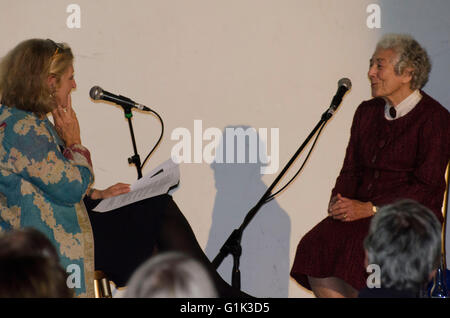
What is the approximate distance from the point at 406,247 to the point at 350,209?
1.19 metres

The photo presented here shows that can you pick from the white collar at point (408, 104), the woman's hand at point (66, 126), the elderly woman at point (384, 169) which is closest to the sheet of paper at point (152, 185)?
the woman's hand at point (66, 126)

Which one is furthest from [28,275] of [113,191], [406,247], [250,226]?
[250,226]

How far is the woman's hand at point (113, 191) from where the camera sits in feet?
9.74

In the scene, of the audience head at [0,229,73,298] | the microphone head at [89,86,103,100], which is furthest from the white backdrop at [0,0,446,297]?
the audience head at [0,229,73,298]

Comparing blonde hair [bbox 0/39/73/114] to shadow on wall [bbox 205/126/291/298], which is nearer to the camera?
blonde hair [bbox 0/39/73/114]

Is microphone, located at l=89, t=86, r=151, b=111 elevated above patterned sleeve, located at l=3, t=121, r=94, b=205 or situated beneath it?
elevated above

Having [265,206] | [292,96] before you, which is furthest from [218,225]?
[292,96]

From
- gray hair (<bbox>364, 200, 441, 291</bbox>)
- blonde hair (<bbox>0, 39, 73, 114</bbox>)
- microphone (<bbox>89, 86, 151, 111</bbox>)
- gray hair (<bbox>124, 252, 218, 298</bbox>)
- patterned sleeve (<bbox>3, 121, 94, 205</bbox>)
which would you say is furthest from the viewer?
microphone (<bbox>89, 86, 151, 111</bbox>)

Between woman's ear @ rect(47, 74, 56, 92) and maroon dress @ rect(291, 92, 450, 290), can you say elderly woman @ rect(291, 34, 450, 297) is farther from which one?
woman's ear @ rect(47, 74, 56, 92)

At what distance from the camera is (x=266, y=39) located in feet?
12.9

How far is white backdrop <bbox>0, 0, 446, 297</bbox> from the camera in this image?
3922 millimetres

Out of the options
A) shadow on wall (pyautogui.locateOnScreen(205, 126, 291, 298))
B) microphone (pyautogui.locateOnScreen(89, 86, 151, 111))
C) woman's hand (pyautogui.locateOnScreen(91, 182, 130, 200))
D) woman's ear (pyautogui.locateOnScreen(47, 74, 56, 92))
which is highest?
woman's ear (pyautogui.locateOnScreen(47, 74, 56, 92))

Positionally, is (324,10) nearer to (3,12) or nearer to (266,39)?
(266,39)

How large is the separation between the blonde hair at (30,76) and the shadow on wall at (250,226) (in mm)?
1375
